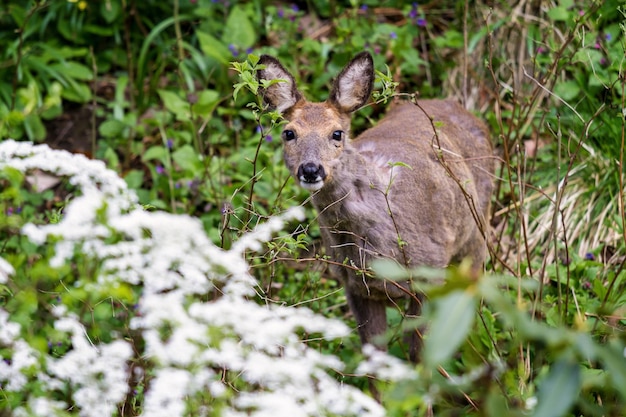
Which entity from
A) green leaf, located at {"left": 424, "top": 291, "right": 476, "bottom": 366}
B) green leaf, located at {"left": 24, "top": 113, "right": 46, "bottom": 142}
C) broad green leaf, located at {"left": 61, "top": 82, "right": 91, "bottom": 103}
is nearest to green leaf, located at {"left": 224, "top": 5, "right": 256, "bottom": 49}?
broad green leaf, located at {"left": 61, "top": 82, "right": 91, "bottom": 103}

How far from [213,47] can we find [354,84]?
2.46m

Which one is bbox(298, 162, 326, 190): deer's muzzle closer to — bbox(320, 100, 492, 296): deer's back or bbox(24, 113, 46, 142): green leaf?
bbox(320, 100, 492, 296): deer's back

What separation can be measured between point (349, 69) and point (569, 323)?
1809 millimetres

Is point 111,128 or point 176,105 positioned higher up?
point 176,105

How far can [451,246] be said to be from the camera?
557cm

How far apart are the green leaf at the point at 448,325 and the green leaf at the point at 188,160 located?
16.5 ft

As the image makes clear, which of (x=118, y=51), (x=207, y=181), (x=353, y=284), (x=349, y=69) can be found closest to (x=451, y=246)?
(x=353, y=284)

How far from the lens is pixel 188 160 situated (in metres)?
7.03

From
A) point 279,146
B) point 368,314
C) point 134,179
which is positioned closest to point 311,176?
point 368,314

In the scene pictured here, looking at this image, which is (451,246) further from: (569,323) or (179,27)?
(179,27)

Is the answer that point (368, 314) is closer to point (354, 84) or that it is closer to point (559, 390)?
point (354, 84)

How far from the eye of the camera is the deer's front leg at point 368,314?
5449mm

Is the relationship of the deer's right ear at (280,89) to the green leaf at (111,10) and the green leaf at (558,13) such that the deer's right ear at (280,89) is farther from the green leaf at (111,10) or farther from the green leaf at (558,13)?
the green leaf at (111,10)

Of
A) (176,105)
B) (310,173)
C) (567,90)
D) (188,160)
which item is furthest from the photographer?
(176,105)
